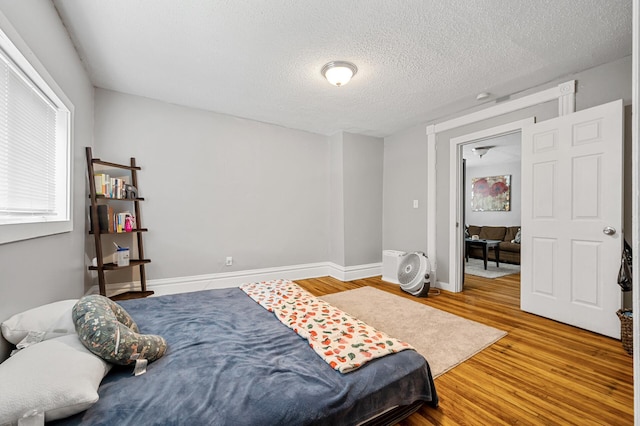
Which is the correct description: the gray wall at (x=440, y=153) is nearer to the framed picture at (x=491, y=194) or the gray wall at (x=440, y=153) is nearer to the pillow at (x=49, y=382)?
the pillow at (x=49, y=382)

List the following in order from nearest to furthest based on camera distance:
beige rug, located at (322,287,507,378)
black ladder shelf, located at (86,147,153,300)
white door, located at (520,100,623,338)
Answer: beige rug, located at (322,287,507,378) → white door, located at (520,100,623,338) → black ladder shelf, located at (86,147,153,300)

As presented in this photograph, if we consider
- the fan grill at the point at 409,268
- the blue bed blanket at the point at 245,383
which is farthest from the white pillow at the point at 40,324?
the fan grill at the point at 409,268

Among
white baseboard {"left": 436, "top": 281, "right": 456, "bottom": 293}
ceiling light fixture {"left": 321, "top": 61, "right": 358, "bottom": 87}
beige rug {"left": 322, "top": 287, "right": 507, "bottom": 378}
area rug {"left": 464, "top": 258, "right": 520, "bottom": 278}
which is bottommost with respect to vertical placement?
area rug {"left": 464, "top": 258, "right": 520, "bottom": 278}

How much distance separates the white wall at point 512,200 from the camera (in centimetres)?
707

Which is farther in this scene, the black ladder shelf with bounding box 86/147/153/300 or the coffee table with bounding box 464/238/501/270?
the coffee table with bounding box 464/238/501/270

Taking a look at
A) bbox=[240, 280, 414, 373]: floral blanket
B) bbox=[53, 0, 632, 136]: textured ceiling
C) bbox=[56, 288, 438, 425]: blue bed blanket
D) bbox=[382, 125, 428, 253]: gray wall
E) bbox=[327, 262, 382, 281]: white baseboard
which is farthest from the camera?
bbox=[327, 262, 382, 281]: white baseboard

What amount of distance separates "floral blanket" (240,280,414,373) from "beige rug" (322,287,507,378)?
67 cm

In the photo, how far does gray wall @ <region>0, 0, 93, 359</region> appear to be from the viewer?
54.2 inches

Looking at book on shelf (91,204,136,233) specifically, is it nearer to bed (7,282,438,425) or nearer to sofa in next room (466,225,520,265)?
bed (7,282,438,425)

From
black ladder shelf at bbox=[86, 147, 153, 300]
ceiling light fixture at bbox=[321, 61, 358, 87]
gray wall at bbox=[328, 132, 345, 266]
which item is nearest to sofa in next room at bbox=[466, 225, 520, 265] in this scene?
gray wall at bbox=[328, 132, 345, 266]

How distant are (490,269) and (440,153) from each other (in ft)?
9.60

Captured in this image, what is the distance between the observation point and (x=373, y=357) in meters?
1.34

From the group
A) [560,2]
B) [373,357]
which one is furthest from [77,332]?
[560,2]

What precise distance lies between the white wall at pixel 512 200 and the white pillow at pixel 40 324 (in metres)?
8.48
